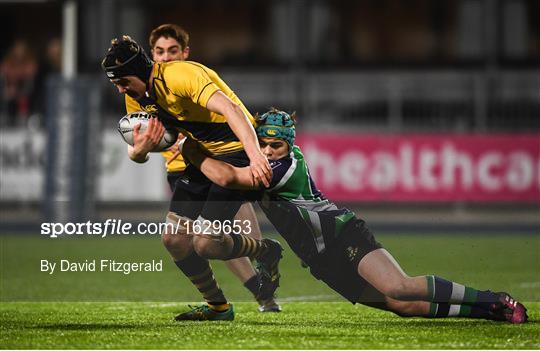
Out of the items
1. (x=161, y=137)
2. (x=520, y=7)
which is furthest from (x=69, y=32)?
(x=520, y=7)

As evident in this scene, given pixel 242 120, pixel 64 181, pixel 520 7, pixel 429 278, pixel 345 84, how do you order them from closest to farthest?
pixel 242 120, pixel 429 278, pixel 64 181, pixel 345 84, pixel 520 7

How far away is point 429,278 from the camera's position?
23.3 feet

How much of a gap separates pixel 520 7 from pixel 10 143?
11.1 m

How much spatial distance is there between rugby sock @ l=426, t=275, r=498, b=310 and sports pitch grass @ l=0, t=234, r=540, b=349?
147mm

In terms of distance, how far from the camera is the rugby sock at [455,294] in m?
7.05

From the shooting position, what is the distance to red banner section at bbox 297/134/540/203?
1719cm

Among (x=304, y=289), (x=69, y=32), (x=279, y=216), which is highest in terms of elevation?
(x=69, y=32)

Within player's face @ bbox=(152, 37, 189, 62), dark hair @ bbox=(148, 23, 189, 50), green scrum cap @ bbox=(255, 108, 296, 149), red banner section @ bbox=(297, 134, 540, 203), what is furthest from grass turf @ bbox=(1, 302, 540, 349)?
red banner section @ bbox=(297, 134, 540, 203)

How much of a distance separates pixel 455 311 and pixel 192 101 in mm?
1947

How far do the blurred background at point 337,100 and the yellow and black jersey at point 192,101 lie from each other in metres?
8.40

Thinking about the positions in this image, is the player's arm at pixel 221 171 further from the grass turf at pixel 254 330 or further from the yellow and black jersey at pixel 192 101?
the grass turf at pixel 254 330

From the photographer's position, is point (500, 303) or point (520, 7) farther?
point (520, 7)

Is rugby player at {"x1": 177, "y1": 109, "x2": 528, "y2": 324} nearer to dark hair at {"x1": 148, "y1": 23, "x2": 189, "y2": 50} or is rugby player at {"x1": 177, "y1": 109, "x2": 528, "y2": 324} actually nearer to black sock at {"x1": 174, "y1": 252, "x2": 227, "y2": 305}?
black sock at {"x1": 174, "y1": 252, "x2": 227, "y2": 305}

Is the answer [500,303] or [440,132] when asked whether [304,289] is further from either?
[440,132]
